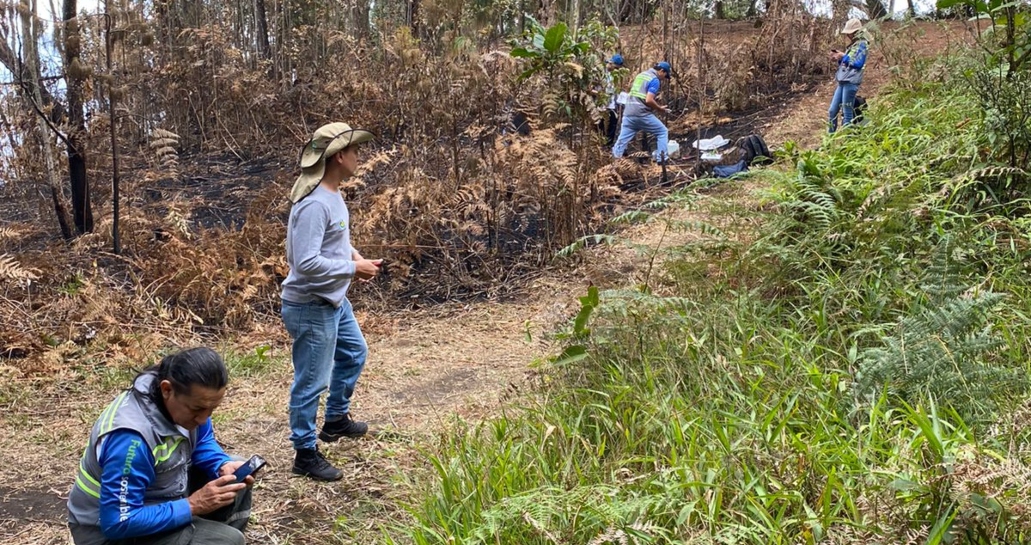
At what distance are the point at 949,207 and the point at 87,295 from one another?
232 inches

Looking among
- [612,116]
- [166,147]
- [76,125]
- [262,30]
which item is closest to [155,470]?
[166,147]

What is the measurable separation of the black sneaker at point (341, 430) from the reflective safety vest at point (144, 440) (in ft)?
5.22

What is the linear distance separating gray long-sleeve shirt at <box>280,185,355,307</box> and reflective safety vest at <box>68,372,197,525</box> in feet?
3.40

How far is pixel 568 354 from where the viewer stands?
12.6ft

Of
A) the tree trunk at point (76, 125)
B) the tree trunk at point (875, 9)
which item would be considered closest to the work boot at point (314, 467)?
the tree trunk at point (76, 125)

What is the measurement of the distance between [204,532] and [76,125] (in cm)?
619

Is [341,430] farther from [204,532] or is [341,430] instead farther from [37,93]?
[37,93]

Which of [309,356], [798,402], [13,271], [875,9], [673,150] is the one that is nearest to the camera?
[798,402]

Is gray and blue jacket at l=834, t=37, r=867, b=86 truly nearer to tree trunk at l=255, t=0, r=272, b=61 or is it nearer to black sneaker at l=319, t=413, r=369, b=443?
black sneaker at l=319, t=413, r=369, b=443

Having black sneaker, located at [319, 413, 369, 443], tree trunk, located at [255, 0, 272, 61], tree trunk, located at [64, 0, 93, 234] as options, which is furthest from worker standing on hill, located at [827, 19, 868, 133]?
tree trunk, located at [255, 0, 272, 61]

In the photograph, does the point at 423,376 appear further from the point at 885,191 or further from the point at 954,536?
the point at 954,536

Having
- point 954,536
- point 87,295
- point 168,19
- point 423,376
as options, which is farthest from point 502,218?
point 168,19

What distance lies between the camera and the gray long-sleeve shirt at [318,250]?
3.45 meters

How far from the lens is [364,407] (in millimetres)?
4781
